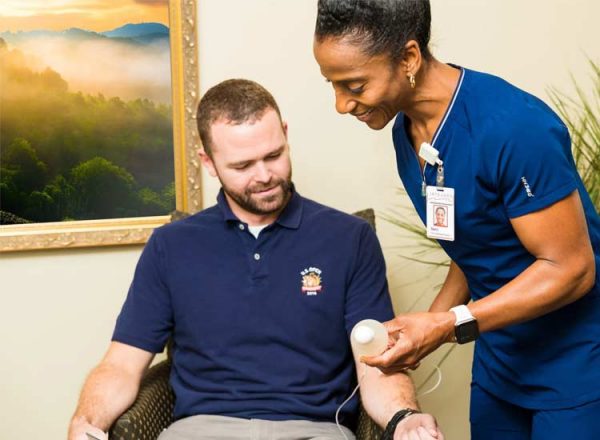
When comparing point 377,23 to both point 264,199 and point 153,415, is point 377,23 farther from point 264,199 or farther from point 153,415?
point 153,415

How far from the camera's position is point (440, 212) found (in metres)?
1.47

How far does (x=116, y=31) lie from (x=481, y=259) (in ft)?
4.68

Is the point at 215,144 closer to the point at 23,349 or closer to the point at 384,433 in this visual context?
the point at 384,433

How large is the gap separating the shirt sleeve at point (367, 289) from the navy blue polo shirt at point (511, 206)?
36cm

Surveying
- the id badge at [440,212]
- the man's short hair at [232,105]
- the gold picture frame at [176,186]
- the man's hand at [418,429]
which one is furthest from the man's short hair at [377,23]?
the gold picture frame at [176,186]

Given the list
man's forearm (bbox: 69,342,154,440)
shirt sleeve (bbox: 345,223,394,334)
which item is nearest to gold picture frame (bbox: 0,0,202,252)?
man's forearm (bbox: 69,342,154,440)

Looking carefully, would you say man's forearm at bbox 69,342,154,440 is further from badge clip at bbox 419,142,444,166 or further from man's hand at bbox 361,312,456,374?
badge clip at bbox 419,142,444,166

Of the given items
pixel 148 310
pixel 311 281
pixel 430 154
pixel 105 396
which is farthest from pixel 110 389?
pixel 430 154

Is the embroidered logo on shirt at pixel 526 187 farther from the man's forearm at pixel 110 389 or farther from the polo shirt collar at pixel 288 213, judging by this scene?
the man's forearm at pixel 110 389

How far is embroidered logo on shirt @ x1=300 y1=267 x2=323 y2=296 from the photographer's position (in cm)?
196

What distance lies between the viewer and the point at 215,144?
1.98m

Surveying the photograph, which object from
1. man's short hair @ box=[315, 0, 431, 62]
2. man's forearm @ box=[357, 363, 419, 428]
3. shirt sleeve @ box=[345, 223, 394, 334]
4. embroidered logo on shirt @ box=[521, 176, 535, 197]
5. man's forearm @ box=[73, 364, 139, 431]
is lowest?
man's forearm @ box=[73, 364, 139, 431]

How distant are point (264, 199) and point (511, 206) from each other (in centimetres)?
77

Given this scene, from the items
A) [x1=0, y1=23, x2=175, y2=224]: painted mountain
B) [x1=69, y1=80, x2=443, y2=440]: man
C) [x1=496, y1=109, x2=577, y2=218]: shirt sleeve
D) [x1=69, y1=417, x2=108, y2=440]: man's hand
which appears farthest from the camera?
[x1=0, y1=23, x2=175, y2=224]: painted mountain
